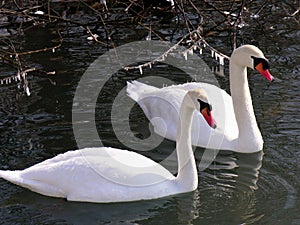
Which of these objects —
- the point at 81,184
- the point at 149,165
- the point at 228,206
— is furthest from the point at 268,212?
the point at 81,184

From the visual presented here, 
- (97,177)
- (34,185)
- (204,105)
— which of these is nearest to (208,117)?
(204,105)

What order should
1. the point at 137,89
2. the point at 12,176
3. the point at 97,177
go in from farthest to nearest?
the point at 137,89
the point at 12,176
the point at 97,177

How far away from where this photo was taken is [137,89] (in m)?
9.67

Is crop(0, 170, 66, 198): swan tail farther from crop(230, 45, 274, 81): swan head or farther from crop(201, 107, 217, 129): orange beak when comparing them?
crop(230, 45, 274, 81): swan head

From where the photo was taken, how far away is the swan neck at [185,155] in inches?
286

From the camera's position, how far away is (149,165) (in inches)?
286

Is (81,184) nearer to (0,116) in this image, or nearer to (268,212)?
(268,212)

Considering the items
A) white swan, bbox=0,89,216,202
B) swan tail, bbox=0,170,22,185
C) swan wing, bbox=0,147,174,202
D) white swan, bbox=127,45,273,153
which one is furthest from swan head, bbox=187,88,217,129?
swan tail, bbox=0,170,22,185

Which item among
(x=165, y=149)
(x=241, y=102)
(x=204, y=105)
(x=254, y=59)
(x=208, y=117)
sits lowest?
(x=165, y=149)

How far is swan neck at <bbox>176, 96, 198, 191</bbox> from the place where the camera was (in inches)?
286

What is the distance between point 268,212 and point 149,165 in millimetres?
1226

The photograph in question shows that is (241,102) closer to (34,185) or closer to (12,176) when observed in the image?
(34,185)

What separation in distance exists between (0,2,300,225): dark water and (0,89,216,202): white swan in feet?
0.31

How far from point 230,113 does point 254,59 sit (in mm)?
917
